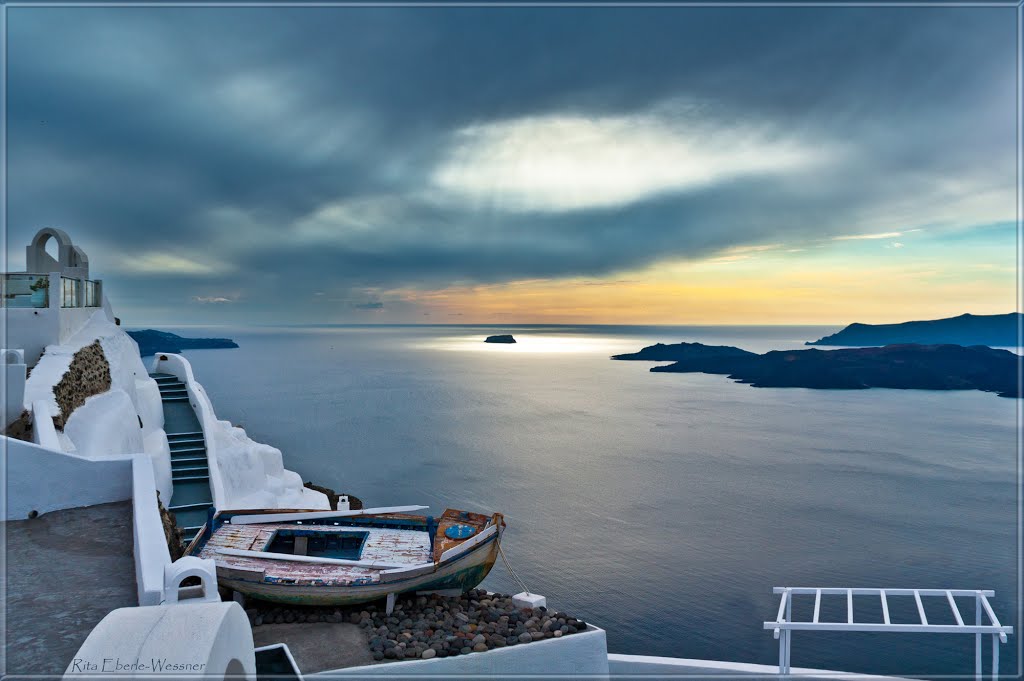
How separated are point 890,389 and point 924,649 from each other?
8303 centimetres

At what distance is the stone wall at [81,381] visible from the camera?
1158 centimetres

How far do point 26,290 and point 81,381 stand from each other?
314 centimetres

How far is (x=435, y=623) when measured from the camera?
33.2 ft

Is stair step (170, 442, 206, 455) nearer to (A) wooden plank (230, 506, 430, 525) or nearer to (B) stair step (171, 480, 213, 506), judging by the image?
(B) stair step (171, 480, 213, 506)

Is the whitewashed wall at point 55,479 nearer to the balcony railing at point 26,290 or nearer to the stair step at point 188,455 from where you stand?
the stair step at point 188,455

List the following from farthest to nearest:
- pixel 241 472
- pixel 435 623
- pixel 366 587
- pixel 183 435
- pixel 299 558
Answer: pixel 183 435
pixel 241 472
pixel 299 558
pixel 435 623
pixel 366 587

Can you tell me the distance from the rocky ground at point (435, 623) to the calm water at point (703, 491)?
8663mm

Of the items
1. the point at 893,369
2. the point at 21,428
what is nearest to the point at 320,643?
the point at 21,428

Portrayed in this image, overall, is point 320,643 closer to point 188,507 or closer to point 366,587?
point 366,587

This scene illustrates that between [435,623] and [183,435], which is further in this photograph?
[183,435]

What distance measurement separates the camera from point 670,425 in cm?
5759

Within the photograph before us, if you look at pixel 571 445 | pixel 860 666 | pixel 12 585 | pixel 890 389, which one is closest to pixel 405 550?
pixel 12 585

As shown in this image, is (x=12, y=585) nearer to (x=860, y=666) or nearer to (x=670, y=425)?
(x=860, y=666)

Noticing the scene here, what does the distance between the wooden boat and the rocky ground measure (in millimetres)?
282
